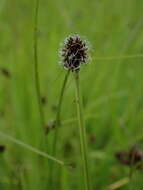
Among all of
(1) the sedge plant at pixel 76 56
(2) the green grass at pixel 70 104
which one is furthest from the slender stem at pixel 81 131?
(2) the green grass at pixel 70 104

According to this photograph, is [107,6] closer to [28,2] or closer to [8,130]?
[28,2]

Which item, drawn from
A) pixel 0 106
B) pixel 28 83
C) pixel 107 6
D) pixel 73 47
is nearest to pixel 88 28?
pixel 107 6

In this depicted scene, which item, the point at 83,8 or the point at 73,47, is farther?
the point at 83,8

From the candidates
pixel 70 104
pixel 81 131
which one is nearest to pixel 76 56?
pixel 81 131

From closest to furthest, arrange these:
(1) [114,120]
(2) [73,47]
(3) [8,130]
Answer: (2) [73,47] < (1) [114,120] < (3) [8,130]

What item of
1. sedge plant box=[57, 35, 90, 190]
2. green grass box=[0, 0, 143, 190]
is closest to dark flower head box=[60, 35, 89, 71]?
sedge plant box=[57, 35, 90, 190]

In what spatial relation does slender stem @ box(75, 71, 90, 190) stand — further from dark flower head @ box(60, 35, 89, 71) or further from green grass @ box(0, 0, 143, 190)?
green grass @ box(0, 0, 143, 190)

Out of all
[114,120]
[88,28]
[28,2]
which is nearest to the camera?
[114,120]

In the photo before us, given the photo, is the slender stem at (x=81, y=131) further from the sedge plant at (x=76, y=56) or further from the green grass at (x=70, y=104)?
the green grass at (x=70, y=104)
